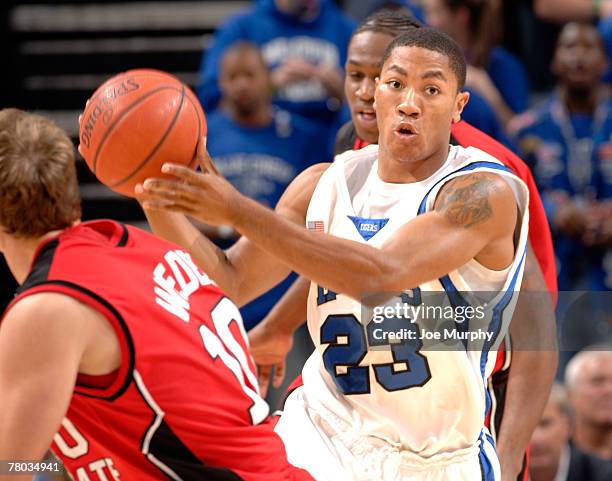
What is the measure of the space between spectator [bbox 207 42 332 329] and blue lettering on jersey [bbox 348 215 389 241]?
130 inches

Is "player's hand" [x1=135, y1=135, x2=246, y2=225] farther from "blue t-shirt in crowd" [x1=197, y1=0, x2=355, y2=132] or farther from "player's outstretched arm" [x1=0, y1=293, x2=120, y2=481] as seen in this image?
"blue t-shirt in crowd" [x1=197, y1=0, x2=355, y2=132]

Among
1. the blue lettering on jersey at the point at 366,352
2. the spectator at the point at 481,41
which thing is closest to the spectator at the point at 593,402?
the spectator at the point at 481,41

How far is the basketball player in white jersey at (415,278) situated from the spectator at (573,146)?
3.32 metres

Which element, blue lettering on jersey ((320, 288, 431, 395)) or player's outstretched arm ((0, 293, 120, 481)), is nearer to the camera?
player's outstretched arm ((0, 293, 120, 481))

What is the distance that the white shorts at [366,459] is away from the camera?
128 inches

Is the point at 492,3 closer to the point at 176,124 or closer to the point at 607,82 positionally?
the point at 607,82

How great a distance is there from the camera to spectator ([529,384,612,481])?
5.49m

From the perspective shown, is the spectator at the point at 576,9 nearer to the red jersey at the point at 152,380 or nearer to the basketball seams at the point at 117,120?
the basketball seams at the point at 117,120

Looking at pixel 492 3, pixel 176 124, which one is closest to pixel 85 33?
pixel 492 3

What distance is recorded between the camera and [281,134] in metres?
6.78

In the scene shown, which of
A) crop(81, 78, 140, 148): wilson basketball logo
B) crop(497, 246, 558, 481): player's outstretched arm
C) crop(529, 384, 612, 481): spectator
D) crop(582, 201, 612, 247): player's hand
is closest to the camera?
crop(81, 78, 140, 148): wilson basketball logo

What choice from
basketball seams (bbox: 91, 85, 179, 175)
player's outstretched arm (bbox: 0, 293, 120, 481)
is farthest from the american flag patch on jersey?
player's outstretched arm (bbox: 0, 293, 120, 481)

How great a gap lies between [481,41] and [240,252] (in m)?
3.49

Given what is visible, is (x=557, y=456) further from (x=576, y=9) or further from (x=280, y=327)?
(x=576, y=9)
